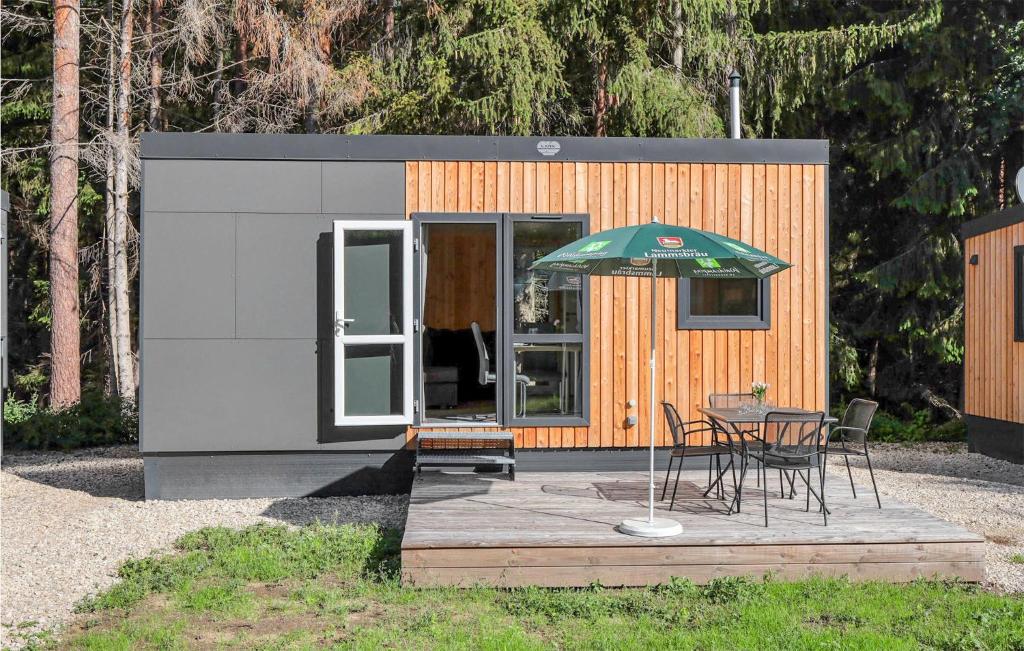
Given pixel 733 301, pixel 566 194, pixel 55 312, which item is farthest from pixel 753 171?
pixel 55 312

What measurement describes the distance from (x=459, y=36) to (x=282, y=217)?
6940mm

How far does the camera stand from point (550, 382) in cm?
750

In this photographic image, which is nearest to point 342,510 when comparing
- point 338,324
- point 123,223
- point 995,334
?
point 338,324

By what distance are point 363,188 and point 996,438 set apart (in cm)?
664

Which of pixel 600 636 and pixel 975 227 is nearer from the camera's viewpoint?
pixel 600 636

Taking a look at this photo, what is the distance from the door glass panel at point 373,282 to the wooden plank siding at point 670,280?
36 cm

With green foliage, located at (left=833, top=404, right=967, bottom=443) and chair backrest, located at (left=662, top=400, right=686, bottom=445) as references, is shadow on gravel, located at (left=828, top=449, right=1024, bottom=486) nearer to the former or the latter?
green foliage, located at (left=833, top=404, right=967, bottom=443)

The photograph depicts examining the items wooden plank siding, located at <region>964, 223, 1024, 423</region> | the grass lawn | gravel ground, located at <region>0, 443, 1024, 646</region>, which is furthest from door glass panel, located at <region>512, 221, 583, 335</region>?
wooden plank siding, located at <region>964, 223, 1024, 423</region>

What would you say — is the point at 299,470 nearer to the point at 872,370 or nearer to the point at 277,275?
the point at 277,275

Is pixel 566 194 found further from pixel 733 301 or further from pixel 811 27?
pixel 811 27

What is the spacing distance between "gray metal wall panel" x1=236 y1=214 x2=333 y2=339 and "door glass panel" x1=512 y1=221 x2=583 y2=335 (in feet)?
4.92

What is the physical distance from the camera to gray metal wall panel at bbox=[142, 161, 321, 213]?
7.27 m

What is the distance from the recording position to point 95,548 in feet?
19.5

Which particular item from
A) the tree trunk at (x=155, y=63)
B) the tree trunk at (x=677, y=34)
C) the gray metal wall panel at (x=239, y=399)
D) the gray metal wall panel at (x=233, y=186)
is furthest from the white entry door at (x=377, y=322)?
the tree trunk at (x=155, y=63)
